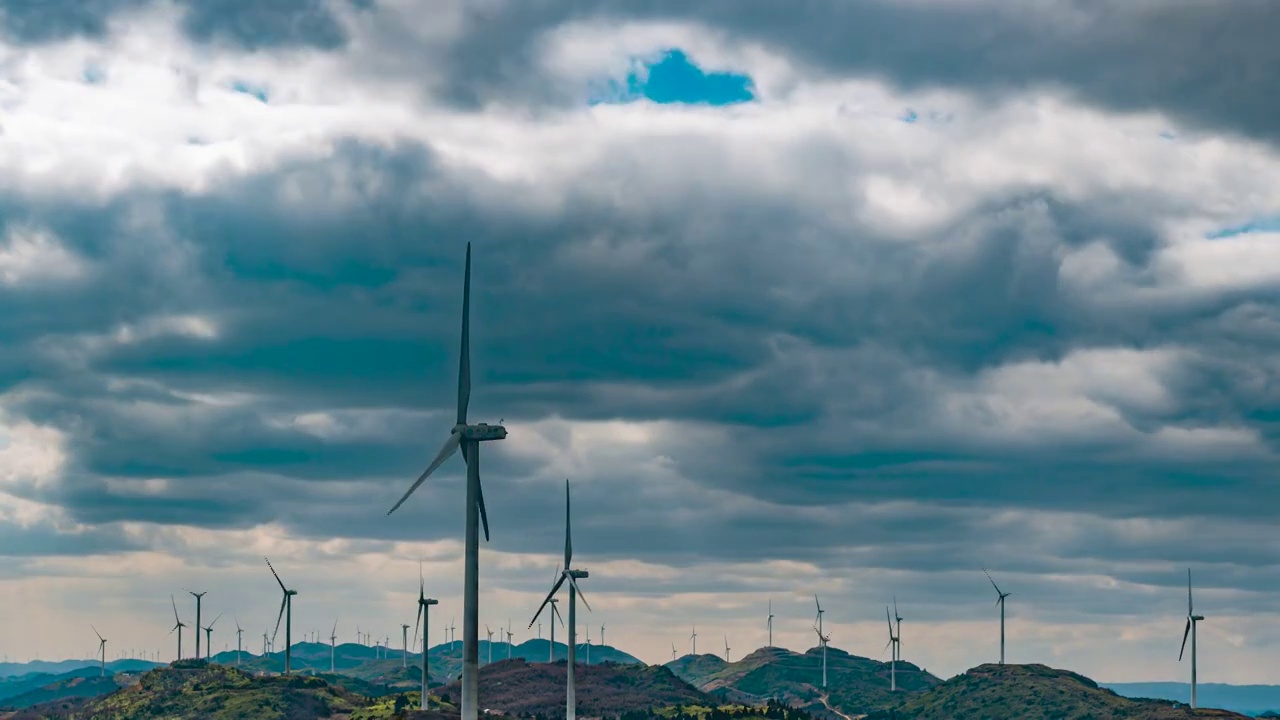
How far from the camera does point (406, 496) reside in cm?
18775

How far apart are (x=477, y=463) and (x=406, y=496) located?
13.8 meters

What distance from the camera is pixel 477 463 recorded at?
19900 cm

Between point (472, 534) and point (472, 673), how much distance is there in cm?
1657

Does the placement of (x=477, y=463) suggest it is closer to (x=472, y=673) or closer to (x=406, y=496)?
(x=406, y=496)

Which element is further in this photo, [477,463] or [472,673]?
[477,463]

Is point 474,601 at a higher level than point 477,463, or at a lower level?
lower

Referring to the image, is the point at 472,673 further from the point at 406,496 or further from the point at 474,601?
the point at 406,496

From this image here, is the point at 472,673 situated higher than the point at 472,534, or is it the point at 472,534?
the point at 472,534

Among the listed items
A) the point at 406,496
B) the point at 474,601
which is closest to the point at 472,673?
the point at 474,601

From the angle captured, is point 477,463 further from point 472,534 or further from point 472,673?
point 472,673

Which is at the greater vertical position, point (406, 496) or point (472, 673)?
point (406, 496)

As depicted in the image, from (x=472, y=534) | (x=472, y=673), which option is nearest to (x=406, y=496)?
(x=472, y=534)

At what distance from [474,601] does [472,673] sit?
28.0 ft
